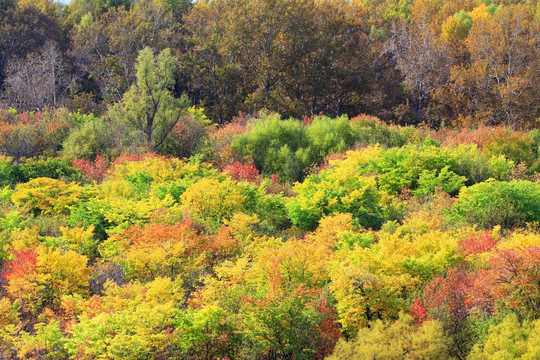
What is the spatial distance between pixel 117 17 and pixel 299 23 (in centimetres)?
1488

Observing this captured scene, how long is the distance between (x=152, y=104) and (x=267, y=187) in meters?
9.30

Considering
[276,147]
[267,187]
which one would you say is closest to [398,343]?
[267,187]

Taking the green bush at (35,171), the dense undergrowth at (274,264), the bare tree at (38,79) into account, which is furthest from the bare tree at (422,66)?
the green bush at (35,171)

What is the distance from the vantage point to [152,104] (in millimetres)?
28281

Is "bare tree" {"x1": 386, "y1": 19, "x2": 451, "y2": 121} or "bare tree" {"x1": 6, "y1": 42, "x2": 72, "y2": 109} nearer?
"bare tree" {"x1": 6, "y1": 42, "x2": 72, "y2": 109}

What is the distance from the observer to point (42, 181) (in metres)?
19.5

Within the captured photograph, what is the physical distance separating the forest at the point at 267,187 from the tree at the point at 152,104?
88mm

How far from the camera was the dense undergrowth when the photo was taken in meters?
9.45

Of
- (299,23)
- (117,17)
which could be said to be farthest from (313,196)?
(117,17)

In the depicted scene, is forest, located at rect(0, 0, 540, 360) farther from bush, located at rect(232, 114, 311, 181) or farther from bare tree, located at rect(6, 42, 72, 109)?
bare tree, located at rect(6, 42, 72, 109)

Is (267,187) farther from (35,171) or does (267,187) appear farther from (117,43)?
(117,43)

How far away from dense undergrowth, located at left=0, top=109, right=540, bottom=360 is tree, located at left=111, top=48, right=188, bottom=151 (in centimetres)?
504

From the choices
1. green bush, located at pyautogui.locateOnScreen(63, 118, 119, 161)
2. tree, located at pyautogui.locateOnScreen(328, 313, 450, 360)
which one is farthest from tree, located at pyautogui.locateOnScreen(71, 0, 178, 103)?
tree, located at pyautogui.locateOnScreen(328, 313, 450, 360)

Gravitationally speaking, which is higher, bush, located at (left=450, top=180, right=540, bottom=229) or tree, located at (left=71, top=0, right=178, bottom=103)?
tree, located at (left=71, top=0, right=178, bottom=103)
